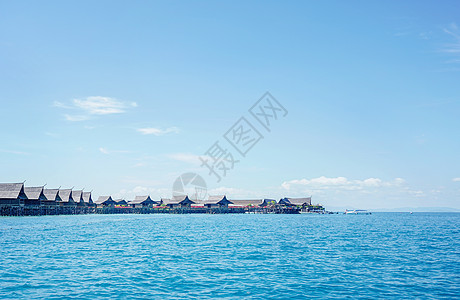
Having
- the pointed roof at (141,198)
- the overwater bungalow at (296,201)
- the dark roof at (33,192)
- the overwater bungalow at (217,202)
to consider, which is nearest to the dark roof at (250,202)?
the overwater bungalow at (296,201)

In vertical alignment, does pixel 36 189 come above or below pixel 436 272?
above

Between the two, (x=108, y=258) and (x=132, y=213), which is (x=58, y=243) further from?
(x=132, y=213)

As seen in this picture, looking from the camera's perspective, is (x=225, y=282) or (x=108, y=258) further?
(x=108, y=258)

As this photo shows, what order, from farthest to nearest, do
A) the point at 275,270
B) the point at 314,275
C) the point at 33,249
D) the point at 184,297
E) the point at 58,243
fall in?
the point at 58,243 < the point at 33,249 < the point at 275,270 < the point at 314,275 < the point at 184,297

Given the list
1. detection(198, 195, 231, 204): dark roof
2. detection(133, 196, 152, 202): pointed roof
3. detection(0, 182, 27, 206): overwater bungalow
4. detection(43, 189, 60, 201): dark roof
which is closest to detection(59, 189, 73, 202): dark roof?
detection(43, 189, 60, 201): dark roof

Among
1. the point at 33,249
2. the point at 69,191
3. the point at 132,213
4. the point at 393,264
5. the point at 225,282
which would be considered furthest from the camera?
the point at 132,213

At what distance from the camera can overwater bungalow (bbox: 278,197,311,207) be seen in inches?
5786

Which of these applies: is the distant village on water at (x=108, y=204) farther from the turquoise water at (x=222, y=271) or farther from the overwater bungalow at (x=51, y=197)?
the turquoise water at (x=222, y=271)

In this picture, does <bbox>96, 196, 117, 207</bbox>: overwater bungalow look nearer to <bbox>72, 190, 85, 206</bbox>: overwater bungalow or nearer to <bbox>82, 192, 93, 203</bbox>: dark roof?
<bbox>82, 192, 93, 203</bbox>: dark roof

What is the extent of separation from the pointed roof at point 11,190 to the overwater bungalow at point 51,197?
13326 millimetres

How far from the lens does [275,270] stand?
2108cm

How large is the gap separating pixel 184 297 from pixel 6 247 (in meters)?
21.5

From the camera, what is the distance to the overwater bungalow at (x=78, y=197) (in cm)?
11019

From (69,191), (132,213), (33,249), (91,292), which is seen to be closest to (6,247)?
(33,249)
